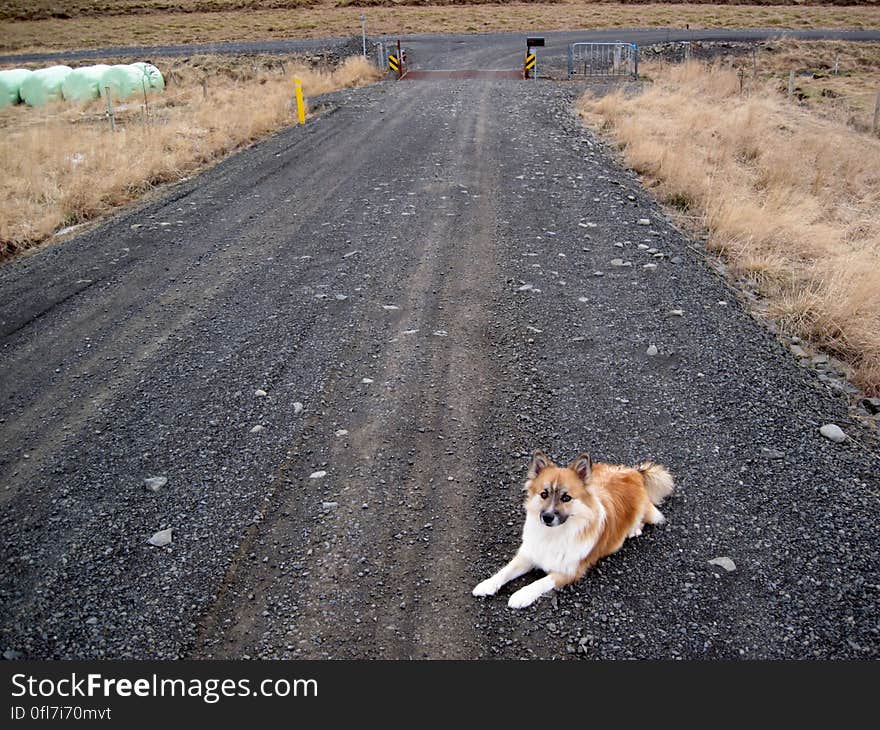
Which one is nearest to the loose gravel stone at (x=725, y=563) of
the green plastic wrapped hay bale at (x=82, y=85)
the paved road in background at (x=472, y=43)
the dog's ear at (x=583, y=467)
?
the dog's ear at (x=583, y=467)

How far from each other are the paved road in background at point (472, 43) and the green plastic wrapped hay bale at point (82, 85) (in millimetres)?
9930

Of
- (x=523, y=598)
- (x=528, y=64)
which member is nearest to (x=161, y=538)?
(x=523, y=598)

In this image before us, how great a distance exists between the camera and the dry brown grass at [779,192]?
693 centimetres

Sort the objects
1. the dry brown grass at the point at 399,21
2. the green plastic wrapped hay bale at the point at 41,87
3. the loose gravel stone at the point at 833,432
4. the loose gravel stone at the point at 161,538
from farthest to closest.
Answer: the dry brown grass at the point at 399,21 → the green plastic wrapped hay bale at the point at 41,87 → the loose gravel stone at the point at 833,432 → the loose gravel stone at the point at 161,538

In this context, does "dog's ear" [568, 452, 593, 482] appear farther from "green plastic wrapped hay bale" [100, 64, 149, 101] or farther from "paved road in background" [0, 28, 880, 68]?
"paved road in background" [0, 28, 880, 68]

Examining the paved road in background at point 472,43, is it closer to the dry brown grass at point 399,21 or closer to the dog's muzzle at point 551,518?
the dry brown grass at point 399,21

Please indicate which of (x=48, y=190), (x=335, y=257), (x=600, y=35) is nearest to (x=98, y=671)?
(x=335, y=257)

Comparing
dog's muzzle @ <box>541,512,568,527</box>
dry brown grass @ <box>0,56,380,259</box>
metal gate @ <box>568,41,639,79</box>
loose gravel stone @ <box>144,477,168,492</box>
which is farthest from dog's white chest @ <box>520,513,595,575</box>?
metal gate @ <box>568,41,639,79</box>

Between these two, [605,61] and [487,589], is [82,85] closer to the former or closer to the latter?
[605,61]

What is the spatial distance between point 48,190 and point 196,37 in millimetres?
36657

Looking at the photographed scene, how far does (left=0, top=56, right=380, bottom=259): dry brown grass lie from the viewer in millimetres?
11375

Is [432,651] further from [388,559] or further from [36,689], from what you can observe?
[36,689]

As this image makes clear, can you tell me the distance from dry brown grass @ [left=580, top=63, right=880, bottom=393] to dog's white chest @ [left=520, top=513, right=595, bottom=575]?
137 inches

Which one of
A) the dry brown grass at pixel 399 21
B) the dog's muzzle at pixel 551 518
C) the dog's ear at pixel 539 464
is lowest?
the dog's muzzle at pixel 551 518
